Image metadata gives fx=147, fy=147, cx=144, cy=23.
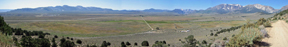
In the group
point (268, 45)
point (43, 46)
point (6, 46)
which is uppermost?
point (6, 46)

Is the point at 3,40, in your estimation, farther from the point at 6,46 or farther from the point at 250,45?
the point at 250,45

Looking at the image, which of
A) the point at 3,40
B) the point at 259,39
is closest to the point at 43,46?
the point at 3,40

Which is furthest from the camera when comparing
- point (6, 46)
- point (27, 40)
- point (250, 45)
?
point (27, 40)

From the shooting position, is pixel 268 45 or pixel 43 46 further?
pixel 43 46

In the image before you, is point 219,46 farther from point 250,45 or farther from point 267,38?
point 267,38

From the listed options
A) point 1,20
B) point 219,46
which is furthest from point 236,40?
point 1,20

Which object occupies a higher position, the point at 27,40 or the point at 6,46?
the point at 6,46

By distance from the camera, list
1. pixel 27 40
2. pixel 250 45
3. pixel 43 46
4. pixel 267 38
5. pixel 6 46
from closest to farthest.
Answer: pixel 6 46
pixel 250 45
pixel 267 38
pixel 27 40
pixel 43 46

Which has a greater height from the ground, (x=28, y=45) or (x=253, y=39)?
(x=253, y=39)

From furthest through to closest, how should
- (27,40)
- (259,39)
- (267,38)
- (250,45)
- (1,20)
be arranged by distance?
(1,20) → (27,40) → (267,38) → (259,39) → (250,45)
